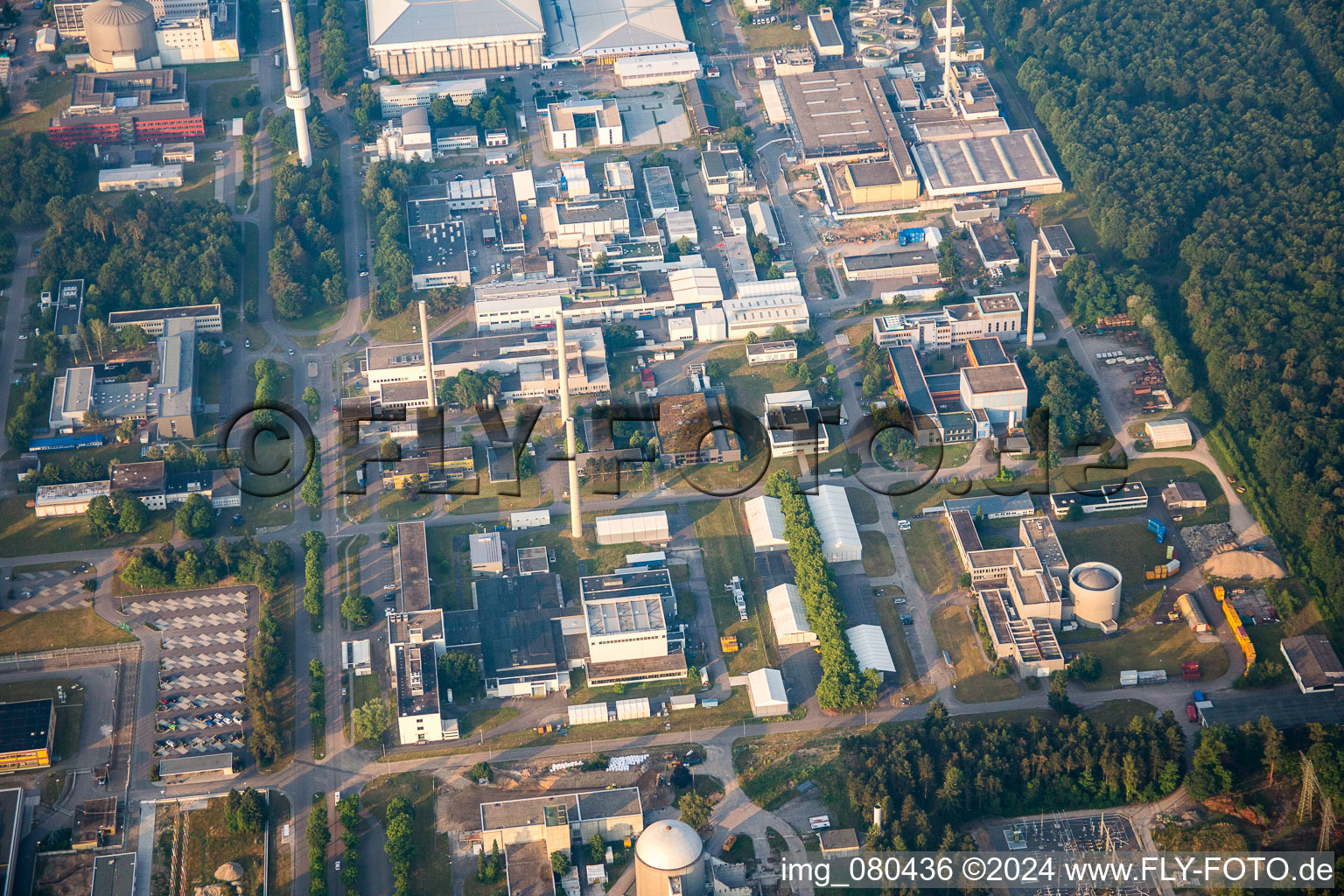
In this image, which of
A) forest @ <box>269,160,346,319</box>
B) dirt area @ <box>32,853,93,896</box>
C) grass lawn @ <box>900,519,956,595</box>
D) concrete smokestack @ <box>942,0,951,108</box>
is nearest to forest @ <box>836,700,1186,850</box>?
grass lawn @ <box>900,519,956,595</box>

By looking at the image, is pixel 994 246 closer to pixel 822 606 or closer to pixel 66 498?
pixel 822 606

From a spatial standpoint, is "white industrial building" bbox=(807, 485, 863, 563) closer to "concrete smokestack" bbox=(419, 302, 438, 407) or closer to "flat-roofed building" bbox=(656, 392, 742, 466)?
"flat-roofed building" bbox=(656, 392, 742, 466)

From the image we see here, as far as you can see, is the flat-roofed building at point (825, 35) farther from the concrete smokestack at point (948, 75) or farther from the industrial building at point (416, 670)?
the industrial building at point (416, 670)

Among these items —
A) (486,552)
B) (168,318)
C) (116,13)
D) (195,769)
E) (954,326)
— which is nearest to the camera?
(195,769)

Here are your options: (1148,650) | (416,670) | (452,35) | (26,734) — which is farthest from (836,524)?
(452,35)

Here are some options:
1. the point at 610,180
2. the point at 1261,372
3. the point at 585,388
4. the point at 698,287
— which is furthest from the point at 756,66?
the point at 1261,372

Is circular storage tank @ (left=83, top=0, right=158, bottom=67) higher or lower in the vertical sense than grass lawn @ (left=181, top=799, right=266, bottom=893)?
higher

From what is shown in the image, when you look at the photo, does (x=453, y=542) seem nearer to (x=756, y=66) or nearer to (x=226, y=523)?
(x=226, y=523)
